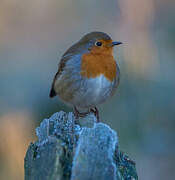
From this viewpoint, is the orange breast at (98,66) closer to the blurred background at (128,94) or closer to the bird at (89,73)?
the bird at (89,73)

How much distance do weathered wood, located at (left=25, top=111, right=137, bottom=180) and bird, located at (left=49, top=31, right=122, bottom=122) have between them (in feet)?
5.64

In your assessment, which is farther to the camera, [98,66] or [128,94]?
[128,94]

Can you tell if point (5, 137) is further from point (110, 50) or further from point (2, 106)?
point (110, 50)

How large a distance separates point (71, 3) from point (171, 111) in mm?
3226

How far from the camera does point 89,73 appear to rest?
377 cm

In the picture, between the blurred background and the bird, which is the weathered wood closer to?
the bird

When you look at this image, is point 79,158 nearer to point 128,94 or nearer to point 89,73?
point 89,73

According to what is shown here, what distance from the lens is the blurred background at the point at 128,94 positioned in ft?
17.8

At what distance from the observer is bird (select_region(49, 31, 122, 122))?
3.78m

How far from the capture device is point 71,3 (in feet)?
26.8

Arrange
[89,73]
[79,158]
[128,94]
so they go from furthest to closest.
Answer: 1. [128,94]
2. [89,73]
3. [79,158]

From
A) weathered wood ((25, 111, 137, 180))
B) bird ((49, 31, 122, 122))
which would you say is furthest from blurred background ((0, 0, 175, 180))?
weathered wood ((25, 111, 137, 180))

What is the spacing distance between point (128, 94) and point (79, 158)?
13.4 ft

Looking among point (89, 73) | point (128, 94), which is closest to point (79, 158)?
point (89, 73)
